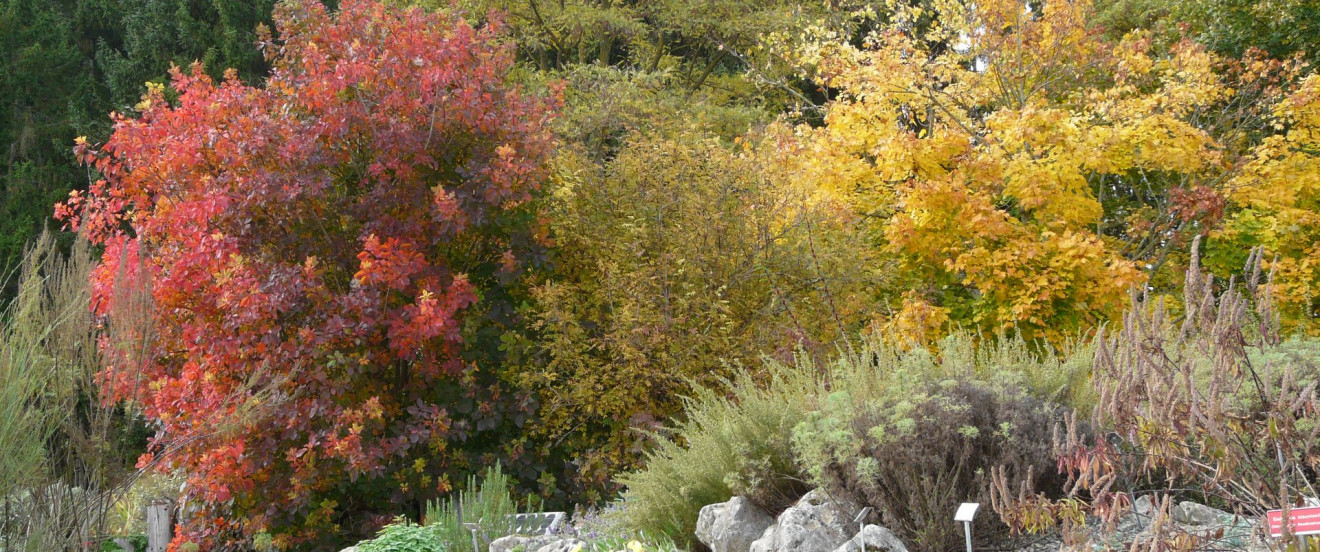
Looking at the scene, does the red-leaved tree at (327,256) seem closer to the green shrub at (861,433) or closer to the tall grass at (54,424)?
the tall grass at (54,424)

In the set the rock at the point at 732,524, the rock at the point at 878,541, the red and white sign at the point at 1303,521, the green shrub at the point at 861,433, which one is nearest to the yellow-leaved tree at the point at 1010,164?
the green shrub at the point at 861,433

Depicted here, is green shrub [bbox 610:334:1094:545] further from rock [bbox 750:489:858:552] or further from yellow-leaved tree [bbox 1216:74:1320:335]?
yellow-leaved tree [bbox 1216:74:1320:335]

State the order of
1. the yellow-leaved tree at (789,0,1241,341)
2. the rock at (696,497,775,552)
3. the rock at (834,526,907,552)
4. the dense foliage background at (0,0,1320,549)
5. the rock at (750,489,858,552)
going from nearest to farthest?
the rock at (834,526,907,552) < the rock at (750,489,858,552) < the rock at (696,497,775,552) < the dense foliage background at (0,0,1320,549) < the yellow-leaved tree at (789,0,1241,341)

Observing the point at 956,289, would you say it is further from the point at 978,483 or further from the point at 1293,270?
the point at 978,483

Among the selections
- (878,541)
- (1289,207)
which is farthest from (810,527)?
(1289,207)

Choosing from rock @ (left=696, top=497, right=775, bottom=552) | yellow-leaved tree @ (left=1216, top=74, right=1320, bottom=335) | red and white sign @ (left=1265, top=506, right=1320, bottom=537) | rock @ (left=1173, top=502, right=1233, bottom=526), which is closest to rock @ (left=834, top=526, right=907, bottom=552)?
rock @ (left=696, top=497, right=775, bottom=552)

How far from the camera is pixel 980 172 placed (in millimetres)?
7742

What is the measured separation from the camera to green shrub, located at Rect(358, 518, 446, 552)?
16.5ft

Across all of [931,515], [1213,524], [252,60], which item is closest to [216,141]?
[931,515]

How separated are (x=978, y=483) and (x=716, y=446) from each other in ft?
3.83

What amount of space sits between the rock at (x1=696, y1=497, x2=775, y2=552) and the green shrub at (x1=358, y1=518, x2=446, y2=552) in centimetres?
128

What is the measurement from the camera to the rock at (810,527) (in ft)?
14.5


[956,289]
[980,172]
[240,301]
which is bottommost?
[956,289]

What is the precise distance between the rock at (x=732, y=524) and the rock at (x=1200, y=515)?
1.66 metres
